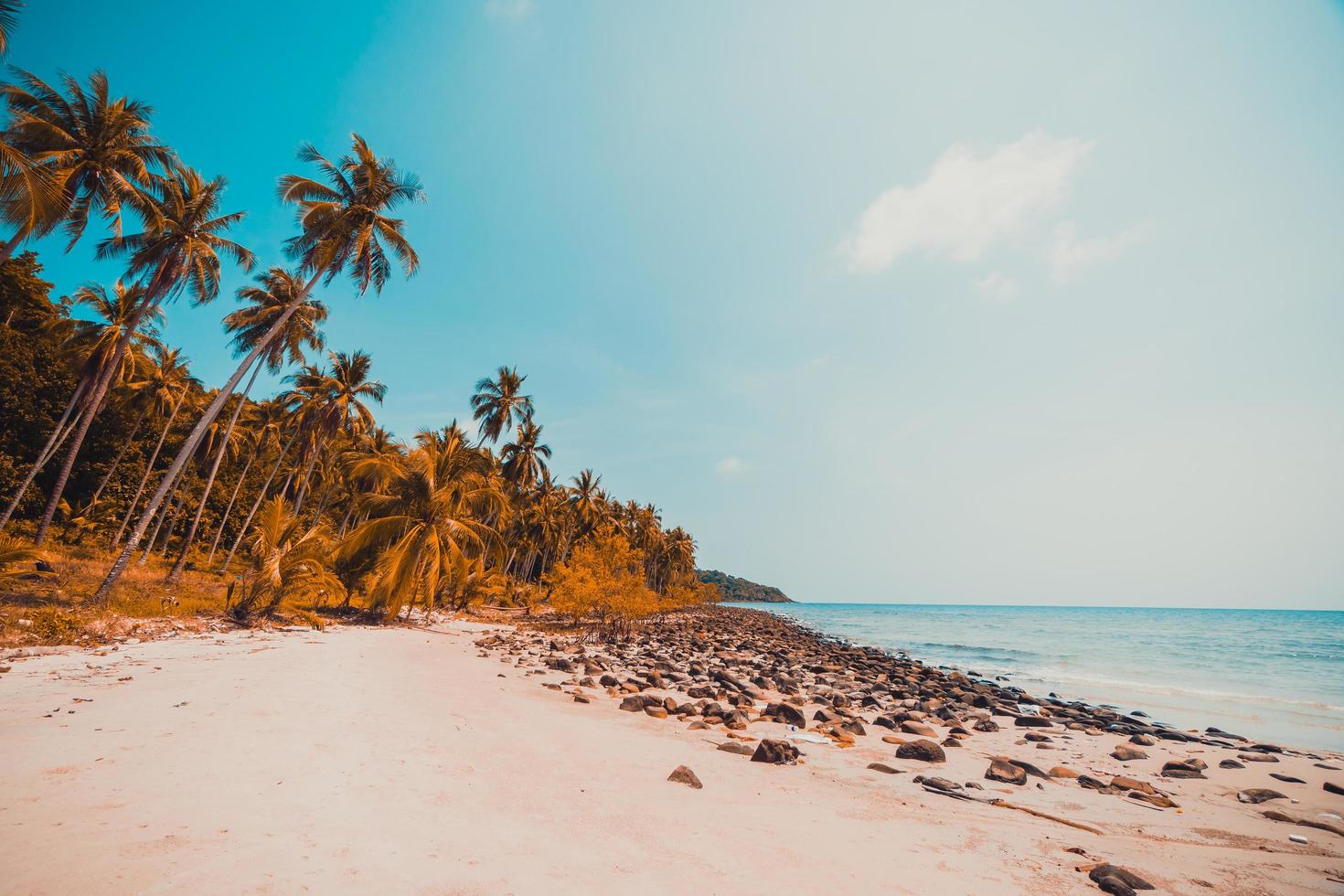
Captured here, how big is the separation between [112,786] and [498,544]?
3789cm

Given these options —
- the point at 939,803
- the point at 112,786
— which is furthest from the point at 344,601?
the point at 939,803

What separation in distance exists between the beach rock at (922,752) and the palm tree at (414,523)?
17.5m

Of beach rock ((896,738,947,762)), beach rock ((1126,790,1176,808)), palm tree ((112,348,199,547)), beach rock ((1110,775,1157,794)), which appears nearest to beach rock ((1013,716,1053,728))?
beach rock ((1110,775,1157,794))

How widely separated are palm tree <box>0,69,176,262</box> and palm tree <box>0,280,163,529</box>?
4557 mm

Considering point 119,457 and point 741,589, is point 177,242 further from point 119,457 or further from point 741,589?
point 741,589

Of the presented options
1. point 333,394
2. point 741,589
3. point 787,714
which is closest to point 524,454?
point 333,394

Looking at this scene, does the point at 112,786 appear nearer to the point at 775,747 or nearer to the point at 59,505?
the point at 775,747

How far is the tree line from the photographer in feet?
49.6

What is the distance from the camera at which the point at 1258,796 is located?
7.70 m

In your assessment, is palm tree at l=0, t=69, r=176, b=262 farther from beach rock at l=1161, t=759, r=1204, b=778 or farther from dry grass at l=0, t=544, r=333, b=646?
beach rock at l=1161, t=759, r=1204, b=778

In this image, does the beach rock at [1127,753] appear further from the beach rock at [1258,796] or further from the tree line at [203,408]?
the tree line at [203,408]

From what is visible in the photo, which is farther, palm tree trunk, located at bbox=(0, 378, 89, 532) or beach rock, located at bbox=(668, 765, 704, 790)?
palm tree trunk, located at bbox=(0, 378, 89, 532)

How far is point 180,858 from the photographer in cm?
296

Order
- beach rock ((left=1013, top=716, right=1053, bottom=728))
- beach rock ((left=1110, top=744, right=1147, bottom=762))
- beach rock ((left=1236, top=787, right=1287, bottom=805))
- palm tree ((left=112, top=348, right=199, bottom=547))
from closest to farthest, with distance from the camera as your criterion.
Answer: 1. beach rock ((left=1236, top=787, right=1287, bottom=805))
2. beach rock ((left=1110, top=744, right=1147, bottom=762))
3. beach rock ((left=1013, top=716, right=1053, bottom=728))
4. palm tree ((left=112, top=348, right=199, bottom=547))
